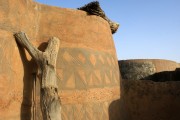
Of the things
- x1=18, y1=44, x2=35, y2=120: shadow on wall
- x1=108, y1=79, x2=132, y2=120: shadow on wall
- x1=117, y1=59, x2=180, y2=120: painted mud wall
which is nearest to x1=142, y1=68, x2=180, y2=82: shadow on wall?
x1=117, y1=59, x2=180, y2=120: painted mud wall

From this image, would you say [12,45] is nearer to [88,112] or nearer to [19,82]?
[19,82]

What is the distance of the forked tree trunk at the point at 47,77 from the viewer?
423 centimetres

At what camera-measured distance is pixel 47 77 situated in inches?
177

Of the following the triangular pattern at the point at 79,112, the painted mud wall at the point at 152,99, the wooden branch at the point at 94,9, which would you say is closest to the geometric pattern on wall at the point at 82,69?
the triangular pattern at the point at 79,112

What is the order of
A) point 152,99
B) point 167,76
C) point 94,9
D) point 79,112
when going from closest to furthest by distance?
point 79,112
point 94,9
point 152,99
point 167,76

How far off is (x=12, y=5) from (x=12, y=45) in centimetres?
83

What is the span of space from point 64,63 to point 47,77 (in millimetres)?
854

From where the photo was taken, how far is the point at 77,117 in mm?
5098

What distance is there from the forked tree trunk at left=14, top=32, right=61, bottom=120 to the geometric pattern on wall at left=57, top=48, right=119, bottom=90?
46cm

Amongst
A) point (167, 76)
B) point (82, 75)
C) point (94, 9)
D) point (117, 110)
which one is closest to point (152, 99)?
point (117, 110)

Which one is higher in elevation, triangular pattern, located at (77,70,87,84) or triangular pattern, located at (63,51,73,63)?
triangular pattern, located at (63,51,73,63)

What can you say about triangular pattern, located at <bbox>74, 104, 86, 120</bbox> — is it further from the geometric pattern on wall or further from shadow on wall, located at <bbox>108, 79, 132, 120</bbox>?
shadow on wall, located at <bbox>108, 79, 132, 120</bbox>

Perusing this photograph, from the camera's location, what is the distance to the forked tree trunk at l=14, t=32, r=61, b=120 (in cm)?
423

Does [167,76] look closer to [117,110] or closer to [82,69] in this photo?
[117,110]
